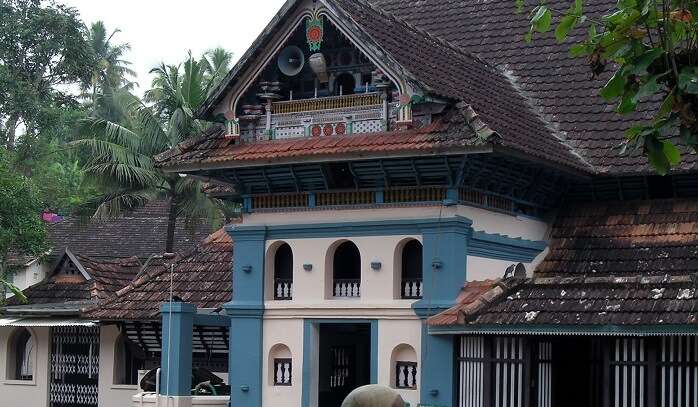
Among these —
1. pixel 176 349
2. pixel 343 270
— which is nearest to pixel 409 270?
pixel 343 270

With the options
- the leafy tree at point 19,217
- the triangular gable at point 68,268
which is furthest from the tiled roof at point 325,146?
the triangular gable at point 68,268

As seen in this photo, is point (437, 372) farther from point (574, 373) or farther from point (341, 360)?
point (341, 360)

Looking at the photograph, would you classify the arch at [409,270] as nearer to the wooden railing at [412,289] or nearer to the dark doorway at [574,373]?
the wooden railing at [412,289]

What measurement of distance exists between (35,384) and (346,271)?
9824 millimetres

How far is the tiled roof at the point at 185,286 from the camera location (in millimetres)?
23344

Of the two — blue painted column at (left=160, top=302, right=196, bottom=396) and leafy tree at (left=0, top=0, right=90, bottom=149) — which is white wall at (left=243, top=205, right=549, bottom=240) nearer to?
blue painted column at (left=160, top=302, right=196, bottom=396)

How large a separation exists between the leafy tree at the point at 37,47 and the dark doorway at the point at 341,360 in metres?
21.2

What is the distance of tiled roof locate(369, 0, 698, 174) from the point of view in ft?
68.0

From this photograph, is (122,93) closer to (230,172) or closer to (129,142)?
(129,142)

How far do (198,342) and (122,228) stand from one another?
18.8 m

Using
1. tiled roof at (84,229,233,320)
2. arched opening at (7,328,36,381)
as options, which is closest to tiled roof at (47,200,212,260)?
arched opening at (7,328,36,381)

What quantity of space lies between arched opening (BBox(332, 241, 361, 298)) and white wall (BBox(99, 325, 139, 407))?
7.11m

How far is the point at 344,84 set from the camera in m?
20.1

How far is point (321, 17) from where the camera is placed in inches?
773
